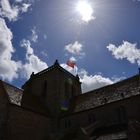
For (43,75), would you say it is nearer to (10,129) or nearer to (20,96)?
(20,96)

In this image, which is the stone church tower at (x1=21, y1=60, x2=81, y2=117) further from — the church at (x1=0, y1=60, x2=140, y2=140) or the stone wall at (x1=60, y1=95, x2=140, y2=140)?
the stone wall at (x1=60, y1=95, x2=140, y2=140)

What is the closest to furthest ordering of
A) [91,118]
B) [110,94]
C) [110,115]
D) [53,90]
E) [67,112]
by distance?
[110,115], [91,118], [110,94], [67,112], [53,90]

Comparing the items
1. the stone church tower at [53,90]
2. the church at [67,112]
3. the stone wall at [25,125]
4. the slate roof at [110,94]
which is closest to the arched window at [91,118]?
the church at [67,112]

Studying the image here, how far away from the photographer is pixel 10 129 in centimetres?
2384

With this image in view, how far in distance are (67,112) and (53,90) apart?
15.1 feet

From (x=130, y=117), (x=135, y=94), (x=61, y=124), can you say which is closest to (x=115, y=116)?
(x=130, y=117)

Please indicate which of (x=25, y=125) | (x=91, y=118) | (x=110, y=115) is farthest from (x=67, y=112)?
(x=25, y=125)

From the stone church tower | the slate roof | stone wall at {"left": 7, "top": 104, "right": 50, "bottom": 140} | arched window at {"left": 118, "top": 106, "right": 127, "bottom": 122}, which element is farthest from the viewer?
the stone church tower

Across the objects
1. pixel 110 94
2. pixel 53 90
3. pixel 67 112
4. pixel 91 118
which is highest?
pixel 53 90

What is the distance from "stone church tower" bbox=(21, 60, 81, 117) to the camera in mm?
32594

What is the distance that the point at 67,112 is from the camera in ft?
104

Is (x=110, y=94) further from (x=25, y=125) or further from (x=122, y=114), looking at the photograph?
(x=25, y=125)

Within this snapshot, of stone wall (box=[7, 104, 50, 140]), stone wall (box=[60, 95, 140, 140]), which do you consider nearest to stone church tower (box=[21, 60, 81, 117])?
stone wall (box=[7, 104, 50, 140])

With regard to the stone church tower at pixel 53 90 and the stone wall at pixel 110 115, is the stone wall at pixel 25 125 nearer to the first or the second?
the stone church tower at pixel 53 90
